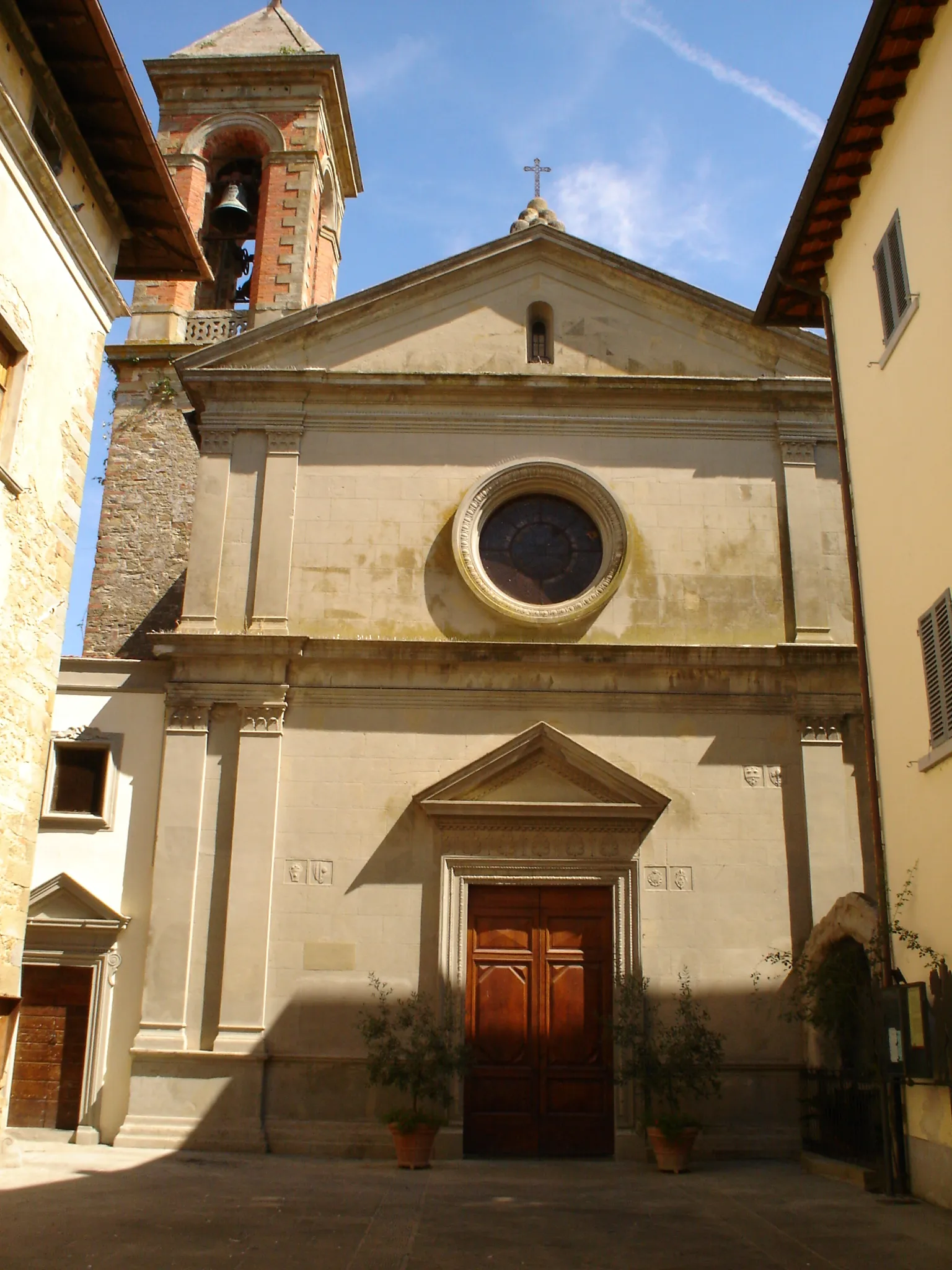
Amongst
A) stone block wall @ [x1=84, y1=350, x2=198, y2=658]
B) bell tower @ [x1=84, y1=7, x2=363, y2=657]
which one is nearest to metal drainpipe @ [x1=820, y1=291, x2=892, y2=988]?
stone block wall @ [x1=84, y1=350, x2=198, y2=658]

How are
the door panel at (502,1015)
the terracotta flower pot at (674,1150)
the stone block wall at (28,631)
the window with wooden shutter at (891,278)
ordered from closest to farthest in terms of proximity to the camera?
the stone block wall at (28,631) < the window with wooden shutter at (891,278) < the terracotta flower pot at (674,1150) < the door panel at (502,1015)

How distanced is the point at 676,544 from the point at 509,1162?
753cm

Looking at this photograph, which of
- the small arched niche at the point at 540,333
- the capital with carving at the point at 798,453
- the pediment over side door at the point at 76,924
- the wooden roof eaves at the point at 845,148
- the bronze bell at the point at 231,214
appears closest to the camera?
the wooden roof eaves at the point at 845,148

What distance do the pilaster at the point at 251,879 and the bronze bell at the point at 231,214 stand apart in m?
10.9

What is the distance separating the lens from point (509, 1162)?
13109 millimetres

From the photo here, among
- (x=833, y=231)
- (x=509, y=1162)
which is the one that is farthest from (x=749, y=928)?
(x=833, y=231)

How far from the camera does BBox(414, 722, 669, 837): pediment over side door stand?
1437 centimetres

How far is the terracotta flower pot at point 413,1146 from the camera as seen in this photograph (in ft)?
40.6

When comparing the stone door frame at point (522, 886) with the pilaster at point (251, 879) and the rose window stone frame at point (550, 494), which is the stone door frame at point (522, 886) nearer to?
the pilaster at point (251, 879)

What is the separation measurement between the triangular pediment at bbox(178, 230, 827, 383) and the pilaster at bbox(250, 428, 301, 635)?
108 cm

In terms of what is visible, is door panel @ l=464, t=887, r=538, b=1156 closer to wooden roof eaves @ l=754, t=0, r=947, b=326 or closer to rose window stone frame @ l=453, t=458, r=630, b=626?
rose window stone frame @ l=453, t=458, r=630, b=626

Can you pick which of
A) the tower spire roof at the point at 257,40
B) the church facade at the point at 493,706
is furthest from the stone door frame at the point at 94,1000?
the tower spire roof at the point at 257,40

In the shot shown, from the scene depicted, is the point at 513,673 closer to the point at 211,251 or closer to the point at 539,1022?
the point at 539,1022

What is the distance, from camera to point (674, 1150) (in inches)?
486
